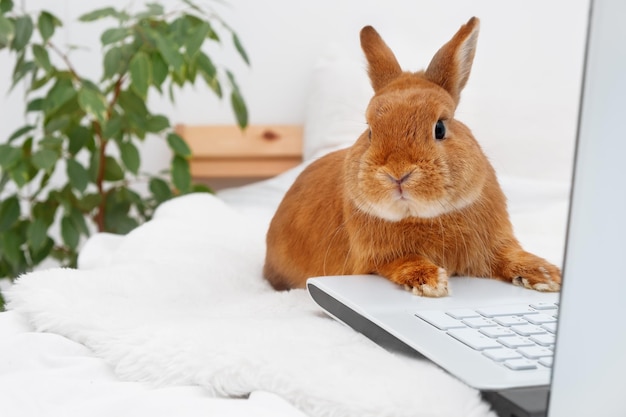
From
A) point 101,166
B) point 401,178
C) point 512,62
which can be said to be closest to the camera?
point 401,178

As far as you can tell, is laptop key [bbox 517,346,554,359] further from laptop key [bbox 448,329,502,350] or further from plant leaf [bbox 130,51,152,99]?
plant leaf [bbox 130,51,152,99]

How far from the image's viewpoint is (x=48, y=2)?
2.02 metres

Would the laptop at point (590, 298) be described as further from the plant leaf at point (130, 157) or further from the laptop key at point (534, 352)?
the plant leaf at point (130, 157)

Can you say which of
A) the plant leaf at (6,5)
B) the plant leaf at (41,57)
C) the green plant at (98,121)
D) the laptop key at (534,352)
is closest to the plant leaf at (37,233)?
the green plant at (98,121)

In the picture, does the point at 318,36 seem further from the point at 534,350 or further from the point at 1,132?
the point at 534,350

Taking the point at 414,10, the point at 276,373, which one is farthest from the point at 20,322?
the point at 414,10

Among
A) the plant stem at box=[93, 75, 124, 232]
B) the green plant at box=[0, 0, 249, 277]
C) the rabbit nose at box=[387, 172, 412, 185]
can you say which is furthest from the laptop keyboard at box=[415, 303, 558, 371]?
the plant stem at box=[93, 75, 124, 232]

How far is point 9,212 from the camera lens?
155cm

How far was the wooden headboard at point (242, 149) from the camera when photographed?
192cm

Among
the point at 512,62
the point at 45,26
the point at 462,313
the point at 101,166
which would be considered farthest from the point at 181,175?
the point at 462,313

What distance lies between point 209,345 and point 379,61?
299mm

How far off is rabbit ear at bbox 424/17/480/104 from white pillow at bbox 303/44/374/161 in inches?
3.0

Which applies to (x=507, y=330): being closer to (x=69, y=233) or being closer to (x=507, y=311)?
(x=507, y=311)

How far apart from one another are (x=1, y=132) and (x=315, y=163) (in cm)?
148
